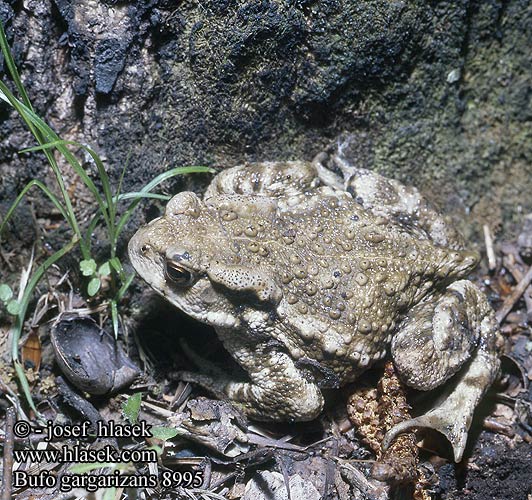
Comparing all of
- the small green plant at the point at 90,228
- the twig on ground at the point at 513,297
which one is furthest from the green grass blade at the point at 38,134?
the twig on ground at the point at 513,297

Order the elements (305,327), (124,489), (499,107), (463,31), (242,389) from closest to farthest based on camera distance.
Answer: (124,489), (305,327), (242,389), (463,31), (499,107)

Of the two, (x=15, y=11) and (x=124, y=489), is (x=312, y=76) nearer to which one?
(x=15, y=11)

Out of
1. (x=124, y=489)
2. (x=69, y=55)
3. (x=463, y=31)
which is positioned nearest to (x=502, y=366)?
(x=463, y=31)

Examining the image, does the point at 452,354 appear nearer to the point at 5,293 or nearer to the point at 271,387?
the point at 271,387

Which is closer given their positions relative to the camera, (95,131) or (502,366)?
(95,131)

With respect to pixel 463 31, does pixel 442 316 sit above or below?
below

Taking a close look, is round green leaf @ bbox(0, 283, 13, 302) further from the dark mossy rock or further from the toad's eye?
the toad's eye

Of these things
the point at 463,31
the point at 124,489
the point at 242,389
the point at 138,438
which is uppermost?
the point at 463,31
